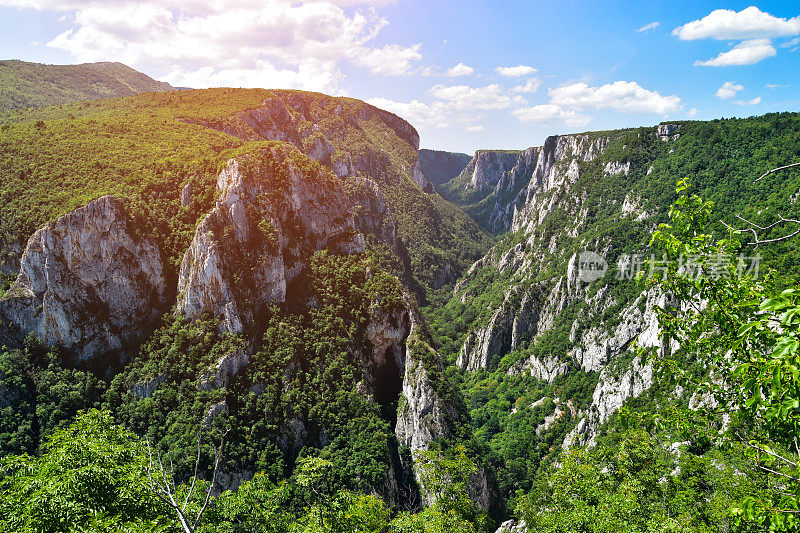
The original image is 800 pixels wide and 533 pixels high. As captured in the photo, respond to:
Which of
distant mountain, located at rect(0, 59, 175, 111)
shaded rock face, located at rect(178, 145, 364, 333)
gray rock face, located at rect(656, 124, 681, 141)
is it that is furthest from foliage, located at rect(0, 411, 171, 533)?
distant mountain, located at rect(0, 59, 175, 111)

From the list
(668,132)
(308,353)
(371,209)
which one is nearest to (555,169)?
(668,132)

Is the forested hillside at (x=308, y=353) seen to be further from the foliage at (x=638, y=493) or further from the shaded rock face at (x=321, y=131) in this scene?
the shaded rock face at (x=321, y=131)

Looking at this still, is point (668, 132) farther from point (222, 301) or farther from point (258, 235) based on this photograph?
point (222, 301)

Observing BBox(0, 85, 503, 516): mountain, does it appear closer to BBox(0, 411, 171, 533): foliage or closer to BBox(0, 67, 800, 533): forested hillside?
BBox(0, 67, 800, 533): forested hillside

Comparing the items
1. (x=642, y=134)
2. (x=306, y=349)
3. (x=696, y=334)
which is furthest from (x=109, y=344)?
(x=642, y=134)

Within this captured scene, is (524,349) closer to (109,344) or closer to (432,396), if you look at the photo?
(432,396)
